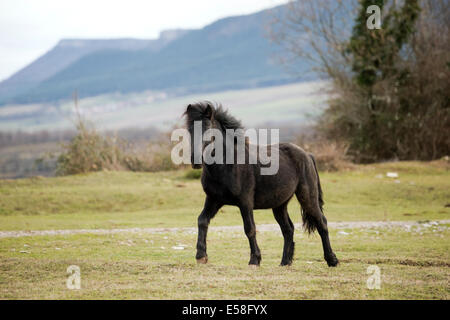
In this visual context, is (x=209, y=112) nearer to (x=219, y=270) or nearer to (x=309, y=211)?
(x=219, y=270)

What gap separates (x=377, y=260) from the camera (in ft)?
34.1

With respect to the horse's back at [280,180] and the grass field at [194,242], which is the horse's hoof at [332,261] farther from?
the horse's back at [280,180]

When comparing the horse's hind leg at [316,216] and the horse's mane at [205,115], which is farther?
the horse's hind leg at [316,216]

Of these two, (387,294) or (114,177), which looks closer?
(387,294)

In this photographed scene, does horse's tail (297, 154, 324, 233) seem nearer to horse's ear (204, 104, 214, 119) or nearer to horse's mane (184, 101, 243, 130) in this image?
horse's mane (184, 101, 243, 130)

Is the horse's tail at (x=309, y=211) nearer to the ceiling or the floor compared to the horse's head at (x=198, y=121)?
nearer to the floor

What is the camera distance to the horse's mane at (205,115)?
28.4ft

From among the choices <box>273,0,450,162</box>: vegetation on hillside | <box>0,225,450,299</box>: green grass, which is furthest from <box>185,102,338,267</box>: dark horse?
<box>273,0,450,162</box>: vegetation on hillside

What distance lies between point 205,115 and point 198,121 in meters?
0.17

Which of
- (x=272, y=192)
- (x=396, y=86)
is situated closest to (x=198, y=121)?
(x=272, y=192)

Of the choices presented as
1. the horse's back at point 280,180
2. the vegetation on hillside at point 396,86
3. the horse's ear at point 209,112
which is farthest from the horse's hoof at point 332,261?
the vegetation on hillside at point 396,86
